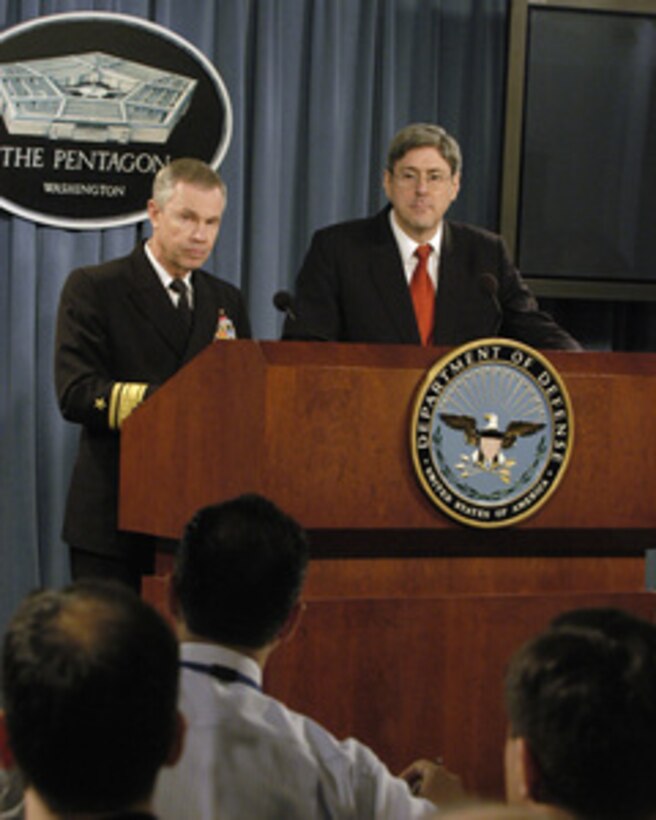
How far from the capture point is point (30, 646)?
126 cm

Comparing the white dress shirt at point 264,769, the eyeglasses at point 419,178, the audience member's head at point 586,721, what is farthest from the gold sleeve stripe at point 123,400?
the audience member's head at point 586,721

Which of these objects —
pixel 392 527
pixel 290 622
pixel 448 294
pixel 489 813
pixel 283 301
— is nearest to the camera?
pixel 489 813

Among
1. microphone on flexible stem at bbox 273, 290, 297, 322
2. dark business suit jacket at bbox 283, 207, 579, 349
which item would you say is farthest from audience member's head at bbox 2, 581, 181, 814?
dark business suit jacket at bbox 283, 207, 579, 349

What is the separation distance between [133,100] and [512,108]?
1304mm

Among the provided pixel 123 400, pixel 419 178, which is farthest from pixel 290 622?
pixel 419 178

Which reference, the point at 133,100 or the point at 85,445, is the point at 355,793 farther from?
the point at 133,100

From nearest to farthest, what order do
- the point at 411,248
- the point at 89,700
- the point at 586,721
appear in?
the point at 89,700 → the point at 586,721 → the point at 411,248

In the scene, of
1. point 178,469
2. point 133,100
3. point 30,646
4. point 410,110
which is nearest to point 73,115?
point 133,100

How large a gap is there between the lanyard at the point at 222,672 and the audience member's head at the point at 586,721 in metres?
0.45

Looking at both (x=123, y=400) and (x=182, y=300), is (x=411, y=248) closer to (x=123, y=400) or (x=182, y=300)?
(x=182, y=300)

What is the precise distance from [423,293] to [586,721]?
6.98 feet

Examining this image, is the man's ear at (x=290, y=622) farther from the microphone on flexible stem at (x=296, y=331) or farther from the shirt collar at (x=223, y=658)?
the microphone on flexible stem at (x=296, y=331)

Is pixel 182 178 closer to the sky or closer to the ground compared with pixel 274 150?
closer to the ground

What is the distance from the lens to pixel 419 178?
3455 millimetres
